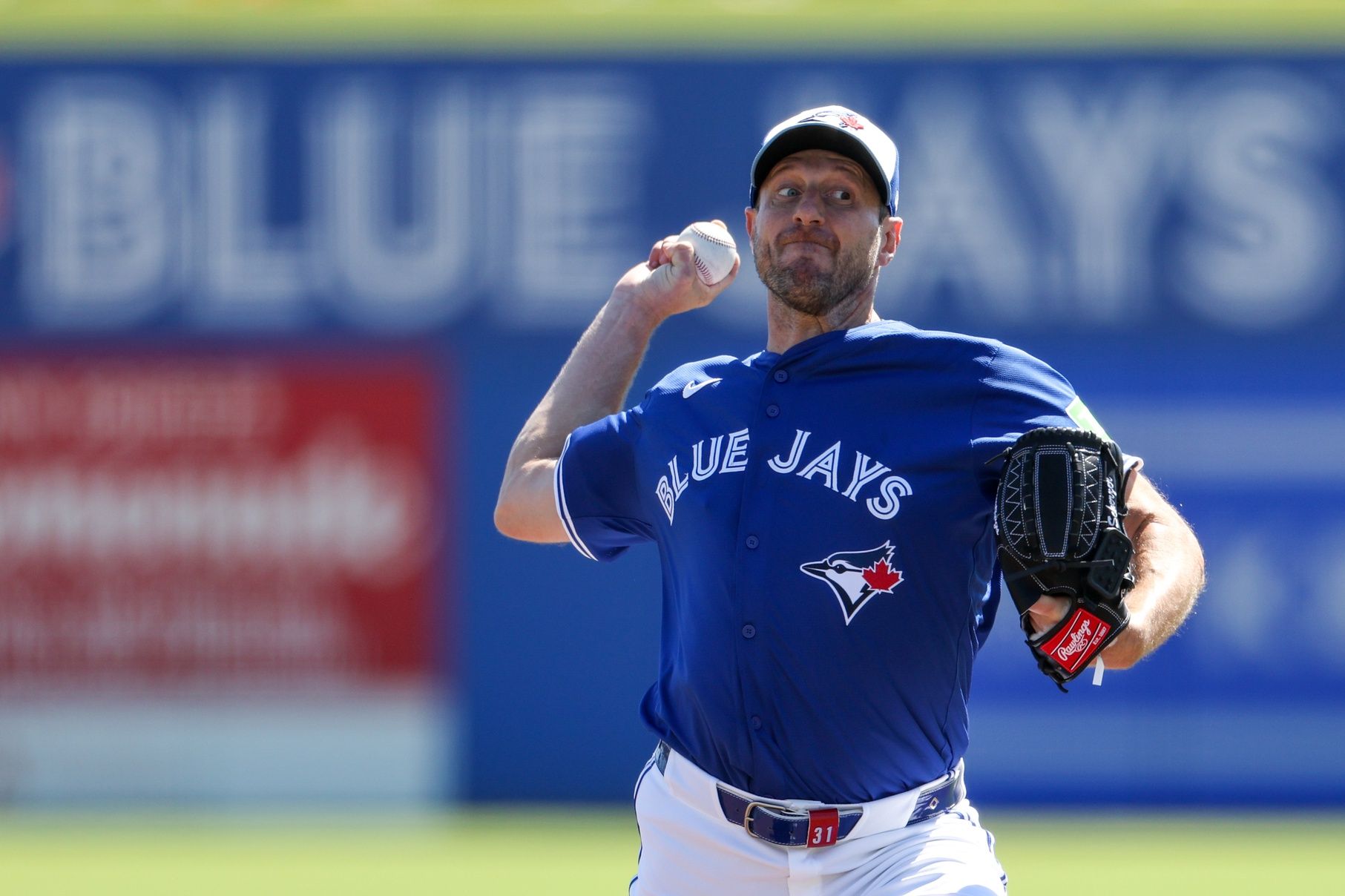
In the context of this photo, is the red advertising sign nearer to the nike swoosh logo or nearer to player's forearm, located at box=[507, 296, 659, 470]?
player's forearm, located at box=[507, 296, 659, 470]

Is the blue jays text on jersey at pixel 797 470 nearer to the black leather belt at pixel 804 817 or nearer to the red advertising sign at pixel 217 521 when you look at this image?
the black leather belt at pixel 804 817

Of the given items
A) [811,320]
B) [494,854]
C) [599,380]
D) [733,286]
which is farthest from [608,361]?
[733,286]

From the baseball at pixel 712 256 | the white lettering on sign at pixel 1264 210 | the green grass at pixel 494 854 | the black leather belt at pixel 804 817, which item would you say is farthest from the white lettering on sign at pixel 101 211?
the black leather belt at pixel 804 817

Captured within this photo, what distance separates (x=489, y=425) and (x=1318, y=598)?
14.9 feet

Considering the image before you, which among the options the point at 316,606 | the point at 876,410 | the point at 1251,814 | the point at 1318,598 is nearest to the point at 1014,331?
the point at 1318,598

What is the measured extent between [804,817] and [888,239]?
1.18 meters

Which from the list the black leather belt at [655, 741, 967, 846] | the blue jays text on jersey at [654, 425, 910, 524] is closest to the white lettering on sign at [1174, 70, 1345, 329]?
the blue jays text on jersey at [654, 425, 910, 524]

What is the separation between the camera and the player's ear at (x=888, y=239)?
3555 mm

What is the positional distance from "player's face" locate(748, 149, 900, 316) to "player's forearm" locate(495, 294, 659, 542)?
1.58ft

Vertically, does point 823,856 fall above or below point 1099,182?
below

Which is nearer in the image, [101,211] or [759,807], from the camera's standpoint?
[759,807]

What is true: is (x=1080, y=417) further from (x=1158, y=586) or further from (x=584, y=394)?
(x=584, y=394)

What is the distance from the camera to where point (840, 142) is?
3.43m

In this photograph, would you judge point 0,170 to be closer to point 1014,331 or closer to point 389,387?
point 389,387
